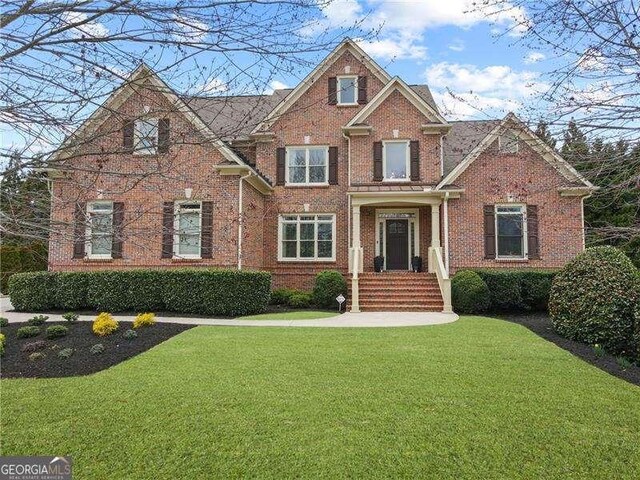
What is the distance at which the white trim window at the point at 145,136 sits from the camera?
3.70 meters

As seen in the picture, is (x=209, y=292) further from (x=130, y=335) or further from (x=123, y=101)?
(x=123, y=101)

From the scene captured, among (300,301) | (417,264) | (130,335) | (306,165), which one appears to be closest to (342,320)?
(300,301)

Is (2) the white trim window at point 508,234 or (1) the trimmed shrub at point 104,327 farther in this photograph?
(2) the white trim window at point 508,234

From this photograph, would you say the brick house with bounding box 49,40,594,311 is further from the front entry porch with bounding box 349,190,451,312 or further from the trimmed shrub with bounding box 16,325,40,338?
the trimmed shrub with bounding box 16,325,40,338

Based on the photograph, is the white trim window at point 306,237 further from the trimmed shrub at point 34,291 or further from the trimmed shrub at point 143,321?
the trimmed shrub at point 143,321

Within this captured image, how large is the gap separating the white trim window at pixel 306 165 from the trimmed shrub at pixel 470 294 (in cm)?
684

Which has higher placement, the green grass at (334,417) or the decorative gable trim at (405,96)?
the decorative gable trim at (405,96)

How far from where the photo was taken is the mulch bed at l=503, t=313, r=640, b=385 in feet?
22.7

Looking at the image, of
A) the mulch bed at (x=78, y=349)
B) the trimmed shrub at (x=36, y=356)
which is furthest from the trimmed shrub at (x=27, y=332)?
the trimmed shrub at (x=36, y=356)

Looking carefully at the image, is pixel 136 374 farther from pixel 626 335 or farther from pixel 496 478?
pixel 626 335

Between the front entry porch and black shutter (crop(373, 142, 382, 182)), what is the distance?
1076 mm

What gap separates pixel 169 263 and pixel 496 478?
13.9m

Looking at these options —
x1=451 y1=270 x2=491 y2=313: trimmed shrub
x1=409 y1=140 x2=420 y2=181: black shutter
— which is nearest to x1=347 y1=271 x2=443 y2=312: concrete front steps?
x1=451 y1=270 x2=491 y2=313: trimmed shrub

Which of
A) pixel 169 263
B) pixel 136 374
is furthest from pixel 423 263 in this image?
pixel 136 374
